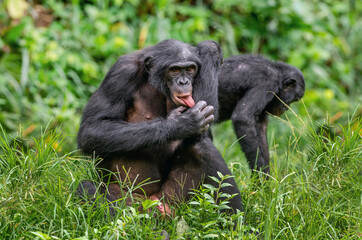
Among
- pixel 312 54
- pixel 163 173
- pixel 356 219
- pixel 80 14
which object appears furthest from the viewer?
pixel 312 54

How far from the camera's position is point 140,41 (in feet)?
34.2

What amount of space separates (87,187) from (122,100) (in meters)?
0.91

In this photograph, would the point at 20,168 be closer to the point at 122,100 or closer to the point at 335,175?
the point at 122,100

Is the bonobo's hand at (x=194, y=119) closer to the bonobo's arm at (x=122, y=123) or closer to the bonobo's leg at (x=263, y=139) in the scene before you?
the bonobo's arm at (x=122, y=123)

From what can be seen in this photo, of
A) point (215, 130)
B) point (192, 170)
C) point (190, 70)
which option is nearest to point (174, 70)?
point (190, 70)

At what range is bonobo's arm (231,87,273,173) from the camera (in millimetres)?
6746

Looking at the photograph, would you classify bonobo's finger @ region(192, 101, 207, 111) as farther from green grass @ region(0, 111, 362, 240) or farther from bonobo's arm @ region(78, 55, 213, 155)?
green grass @ region(0, 111, 362, 240)

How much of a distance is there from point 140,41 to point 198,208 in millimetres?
6601

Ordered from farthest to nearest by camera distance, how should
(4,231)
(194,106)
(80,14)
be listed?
(80,14)
(194,106)
(4,231)

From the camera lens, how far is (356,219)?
14.6 feet

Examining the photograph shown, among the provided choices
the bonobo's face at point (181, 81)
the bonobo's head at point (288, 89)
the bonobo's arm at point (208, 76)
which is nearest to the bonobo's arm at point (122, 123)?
the bonobo's face at point (181, 81)

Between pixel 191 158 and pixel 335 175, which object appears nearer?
pixel 335 175

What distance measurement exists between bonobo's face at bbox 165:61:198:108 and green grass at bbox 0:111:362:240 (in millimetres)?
948

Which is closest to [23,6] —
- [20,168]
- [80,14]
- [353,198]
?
[80,14]
